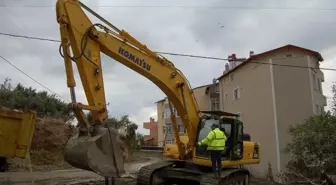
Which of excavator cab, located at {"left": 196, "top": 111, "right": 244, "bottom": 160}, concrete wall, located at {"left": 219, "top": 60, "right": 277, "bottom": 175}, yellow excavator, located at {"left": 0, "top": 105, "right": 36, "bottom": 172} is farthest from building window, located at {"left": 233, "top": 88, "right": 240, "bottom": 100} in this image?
yellow excavator, located at {"left": 0, "top": 105, "right": 36, "bottom": 172}

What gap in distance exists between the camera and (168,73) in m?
9.42

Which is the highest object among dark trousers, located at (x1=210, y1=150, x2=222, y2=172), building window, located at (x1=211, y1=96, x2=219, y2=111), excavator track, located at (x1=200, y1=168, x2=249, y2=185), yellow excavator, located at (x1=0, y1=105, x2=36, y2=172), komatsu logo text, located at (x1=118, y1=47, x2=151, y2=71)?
building window, located at (x1=211, y1=96, x2=219, y2=111)

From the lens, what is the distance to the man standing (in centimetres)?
896

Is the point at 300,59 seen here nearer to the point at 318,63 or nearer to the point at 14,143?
the point at 318,63

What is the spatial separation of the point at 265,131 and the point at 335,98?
7143mm

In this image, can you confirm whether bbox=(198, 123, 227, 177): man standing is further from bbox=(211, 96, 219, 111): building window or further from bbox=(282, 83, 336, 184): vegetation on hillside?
bbox=(211, 96, 219, 111): building window

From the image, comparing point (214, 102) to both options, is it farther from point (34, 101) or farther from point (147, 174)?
point (147, 174)

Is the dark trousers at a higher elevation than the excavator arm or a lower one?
lower

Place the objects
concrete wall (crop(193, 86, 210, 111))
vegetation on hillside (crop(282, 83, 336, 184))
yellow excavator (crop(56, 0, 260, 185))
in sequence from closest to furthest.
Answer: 1. yellow excavator (crop(56, 0, 260, 185))
2. vegetation on hillside (crop(282, 83, 336, 184))
3. concrete wall (crop(193, 86, 210, 111))

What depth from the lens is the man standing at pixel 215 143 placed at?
8.96 meters

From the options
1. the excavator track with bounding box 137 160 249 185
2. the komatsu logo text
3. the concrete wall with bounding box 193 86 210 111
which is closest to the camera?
the komatsu logo text

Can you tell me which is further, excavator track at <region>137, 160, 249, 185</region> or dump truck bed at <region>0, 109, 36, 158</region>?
excavator track at <region>137, 160, 249, 185</region>

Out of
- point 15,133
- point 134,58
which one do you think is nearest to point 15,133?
point 15,133

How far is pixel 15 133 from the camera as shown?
8.48 meters
